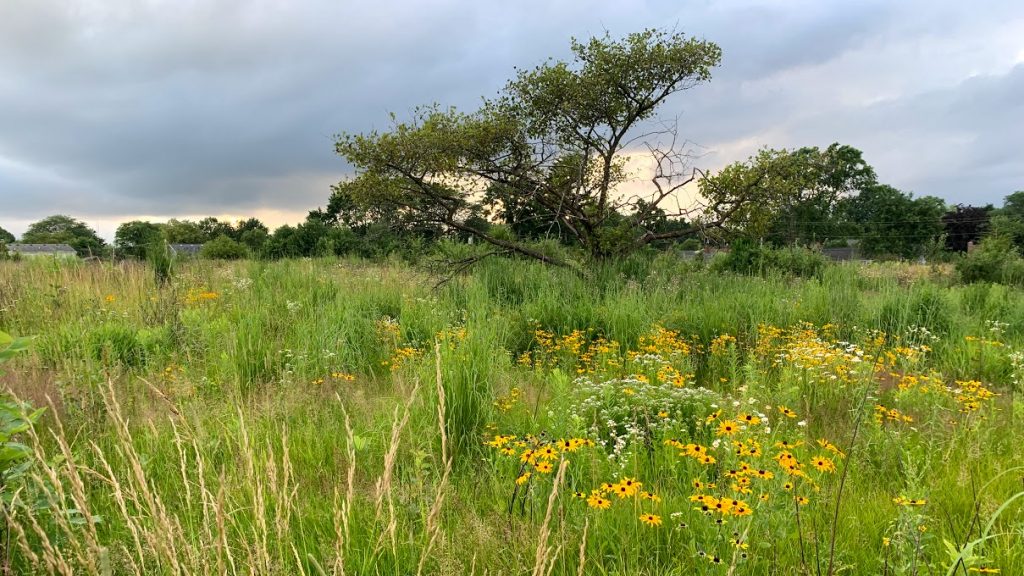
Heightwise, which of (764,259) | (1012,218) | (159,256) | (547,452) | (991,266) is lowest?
(547,452)

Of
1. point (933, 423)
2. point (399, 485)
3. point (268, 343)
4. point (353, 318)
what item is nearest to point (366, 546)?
point (399, 485)

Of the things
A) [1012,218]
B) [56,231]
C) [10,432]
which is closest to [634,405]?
[10,432]

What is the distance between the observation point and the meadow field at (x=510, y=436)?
5.45 feet

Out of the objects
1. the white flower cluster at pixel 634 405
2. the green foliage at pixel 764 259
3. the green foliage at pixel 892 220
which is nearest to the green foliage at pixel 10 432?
the white flower cluster at pixel 634 405

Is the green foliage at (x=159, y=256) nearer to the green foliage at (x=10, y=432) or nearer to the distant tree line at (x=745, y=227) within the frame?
the distant tree line at (x=745, y=227)

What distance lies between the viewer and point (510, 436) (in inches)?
93.9

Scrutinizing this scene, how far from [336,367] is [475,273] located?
183 inches

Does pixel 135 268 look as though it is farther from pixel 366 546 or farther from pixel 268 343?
pixel 366 546

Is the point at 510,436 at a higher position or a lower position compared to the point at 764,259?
lower

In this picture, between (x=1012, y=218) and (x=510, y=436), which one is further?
(x=1012, y=218)

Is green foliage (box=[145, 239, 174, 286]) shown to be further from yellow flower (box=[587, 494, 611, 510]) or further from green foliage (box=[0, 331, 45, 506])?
yellow flower (box=[587, 494, 611, 510])

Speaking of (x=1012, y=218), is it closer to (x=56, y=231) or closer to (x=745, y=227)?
(x=745, y=227)

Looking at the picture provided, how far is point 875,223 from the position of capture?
1961 inches

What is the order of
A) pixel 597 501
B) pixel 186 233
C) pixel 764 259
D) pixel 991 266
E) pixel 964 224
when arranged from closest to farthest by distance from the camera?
pixel 597 501 < pixel 991 266 < pixel 764 259 < pixel 964 224 < pixel 186 233
